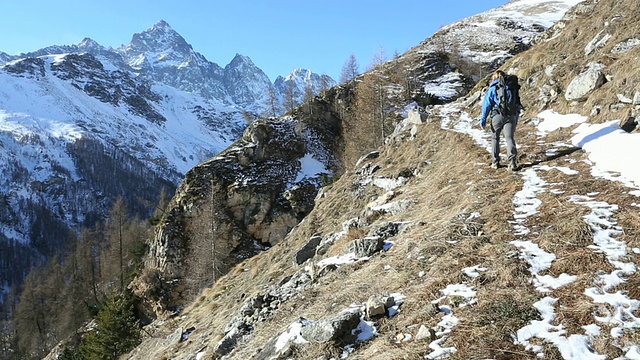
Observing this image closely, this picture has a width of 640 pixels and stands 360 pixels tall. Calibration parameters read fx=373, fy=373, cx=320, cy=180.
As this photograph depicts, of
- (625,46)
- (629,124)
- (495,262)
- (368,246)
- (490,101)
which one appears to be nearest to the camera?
(495,262)

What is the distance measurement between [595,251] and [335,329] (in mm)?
3707

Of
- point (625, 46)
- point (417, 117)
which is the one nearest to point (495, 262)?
point (625, 46)

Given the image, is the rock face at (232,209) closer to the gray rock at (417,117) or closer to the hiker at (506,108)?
the gray rock at (417,117)

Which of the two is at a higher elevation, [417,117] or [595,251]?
[417,117]

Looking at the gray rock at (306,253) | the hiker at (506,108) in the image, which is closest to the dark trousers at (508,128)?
the hiker at (506,108)

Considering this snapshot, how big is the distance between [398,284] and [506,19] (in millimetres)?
95048

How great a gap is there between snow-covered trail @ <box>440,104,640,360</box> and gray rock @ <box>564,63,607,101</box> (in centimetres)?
312

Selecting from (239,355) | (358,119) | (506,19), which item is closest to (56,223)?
(358,119)

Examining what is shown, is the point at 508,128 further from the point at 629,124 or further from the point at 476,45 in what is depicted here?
the point at 476,45

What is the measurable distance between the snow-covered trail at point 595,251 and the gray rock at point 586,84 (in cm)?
312

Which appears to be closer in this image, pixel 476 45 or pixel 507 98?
pixel 507 98

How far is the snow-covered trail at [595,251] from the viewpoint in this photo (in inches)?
146

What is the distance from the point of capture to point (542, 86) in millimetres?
16266

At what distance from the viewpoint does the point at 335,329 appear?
512 centimetres
